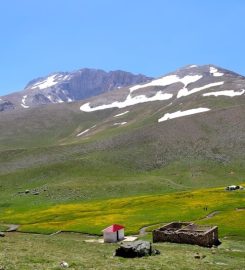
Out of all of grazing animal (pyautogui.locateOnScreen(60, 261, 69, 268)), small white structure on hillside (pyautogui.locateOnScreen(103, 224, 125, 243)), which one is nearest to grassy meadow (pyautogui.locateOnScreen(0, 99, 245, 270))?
grazing animal (pyautogui.locateOnScreen(60, 261, 69, 268))

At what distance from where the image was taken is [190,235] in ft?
193

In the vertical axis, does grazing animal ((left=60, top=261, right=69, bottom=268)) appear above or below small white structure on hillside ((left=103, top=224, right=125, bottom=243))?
above

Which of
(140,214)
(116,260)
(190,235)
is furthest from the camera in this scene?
(140,214)

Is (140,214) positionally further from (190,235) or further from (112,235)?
(190,235)

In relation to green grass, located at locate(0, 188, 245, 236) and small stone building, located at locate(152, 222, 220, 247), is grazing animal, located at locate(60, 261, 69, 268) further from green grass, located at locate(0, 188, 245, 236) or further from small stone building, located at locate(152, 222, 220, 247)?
green grass, located at locate(0, 188, 245, 236)

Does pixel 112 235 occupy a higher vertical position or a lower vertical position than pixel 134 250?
lower

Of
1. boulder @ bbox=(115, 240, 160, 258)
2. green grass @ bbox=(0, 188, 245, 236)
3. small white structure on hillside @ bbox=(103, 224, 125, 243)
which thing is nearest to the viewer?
boulder @ bbox=(115, 240, 160, 258)

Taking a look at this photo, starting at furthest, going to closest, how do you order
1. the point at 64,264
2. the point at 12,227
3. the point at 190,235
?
the point at 12,227 → the point at 190,235 → the point at 64,264

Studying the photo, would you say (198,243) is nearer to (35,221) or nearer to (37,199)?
(35,221)

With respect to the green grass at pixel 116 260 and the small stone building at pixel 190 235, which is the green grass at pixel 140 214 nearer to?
the small stone building at pixel 190 235

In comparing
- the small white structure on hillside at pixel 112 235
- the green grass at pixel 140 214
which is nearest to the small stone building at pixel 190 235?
the small white structure on hillside at pixel 112 235

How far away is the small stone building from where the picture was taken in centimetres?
5688

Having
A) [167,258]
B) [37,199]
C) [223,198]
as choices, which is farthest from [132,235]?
[37,199]

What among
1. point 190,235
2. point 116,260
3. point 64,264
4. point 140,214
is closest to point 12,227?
point 140,214
